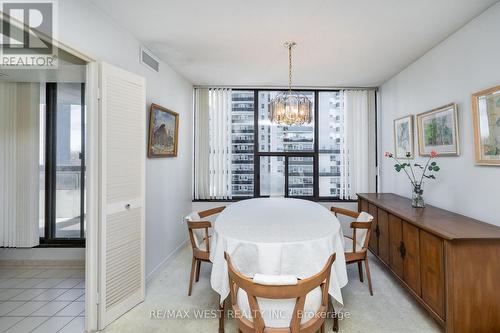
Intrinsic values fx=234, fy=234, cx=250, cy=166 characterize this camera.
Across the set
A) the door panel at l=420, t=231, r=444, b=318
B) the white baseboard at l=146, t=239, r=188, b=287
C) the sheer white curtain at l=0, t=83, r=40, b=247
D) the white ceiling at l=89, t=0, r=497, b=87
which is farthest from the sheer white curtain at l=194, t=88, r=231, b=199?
the door panel at l=420, t=231, r=444, b=318

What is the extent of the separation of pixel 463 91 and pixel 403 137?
1.16 m

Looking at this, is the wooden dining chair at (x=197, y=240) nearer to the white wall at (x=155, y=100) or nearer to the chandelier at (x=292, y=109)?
the white wall at (x=155, y=100)

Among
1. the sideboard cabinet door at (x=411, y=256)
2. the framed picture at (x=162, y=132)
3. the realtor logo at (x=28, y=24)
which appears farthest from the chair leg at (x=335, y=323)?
the realtor logo at (x=28, y=24)

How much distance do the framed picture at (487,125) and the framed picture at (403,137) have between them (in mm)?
1024

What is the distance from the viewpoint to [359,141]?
14.2 feet

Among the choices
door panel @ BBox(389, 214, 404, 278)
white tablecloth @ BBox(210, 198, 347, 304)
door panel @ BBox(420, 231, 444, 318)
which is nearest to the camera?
white tablecloth @ BBox(210, 198, 347, 304)

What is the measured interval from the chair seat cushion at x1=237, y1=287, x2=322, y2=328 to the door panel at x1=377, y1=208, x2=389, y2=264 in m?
1.74

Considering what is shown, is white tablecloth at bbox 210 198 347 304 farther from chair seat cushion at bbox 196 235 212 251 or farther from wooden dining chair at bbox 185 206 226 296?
chair seat cushion at bbox 196 235 212 251

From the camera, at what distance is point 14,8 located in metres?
1.49

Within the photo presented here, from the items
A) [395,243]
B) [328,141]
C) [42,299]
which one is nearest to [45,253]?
[42,299]

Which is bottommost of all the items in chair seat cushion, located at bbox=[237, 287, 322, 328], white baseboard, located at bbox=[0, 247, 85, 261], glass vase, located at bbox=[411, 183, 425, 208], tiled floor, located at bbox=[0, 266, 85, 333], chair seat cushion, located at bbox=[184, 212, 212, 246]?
tiled floor, located at bbox=[0, 266, 85, 333]

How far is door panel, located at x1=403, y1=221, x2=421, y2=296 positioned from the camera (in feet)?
7.24

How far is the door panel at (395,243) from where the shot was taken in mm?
2518

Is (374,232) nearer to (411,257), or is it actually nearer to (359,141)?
(411,257)
